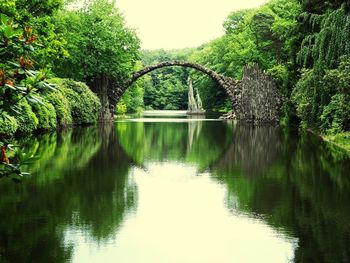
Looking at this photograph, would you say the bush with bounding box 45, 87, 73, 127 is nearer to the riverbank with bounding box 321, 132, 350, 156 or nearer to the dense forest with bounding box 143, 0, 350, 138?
the dense forest with bounding box 143, 0, 350, 138

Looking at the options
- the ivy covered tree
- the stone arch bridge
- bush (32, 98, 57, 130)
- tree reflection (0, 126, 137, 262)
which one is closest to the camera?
tree reflection (0, 126, 137, 262)

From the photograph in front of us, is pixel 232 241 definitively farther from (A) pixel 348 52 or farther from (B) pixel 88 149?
(A) pixel 348 52

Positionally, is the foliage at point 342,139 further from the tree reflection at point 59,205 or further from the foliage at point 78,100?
the foliage at point 78,100

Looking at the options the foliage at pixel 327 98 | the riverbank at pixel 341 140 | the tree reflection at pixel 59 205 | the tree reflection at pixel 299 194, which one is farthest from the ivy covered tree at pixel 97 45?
the tree reflection at pixel 59 205

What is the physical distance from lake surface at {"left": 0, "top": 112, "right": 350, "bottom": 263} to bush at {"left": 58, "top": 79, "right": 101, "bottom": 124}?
22421 millimetres

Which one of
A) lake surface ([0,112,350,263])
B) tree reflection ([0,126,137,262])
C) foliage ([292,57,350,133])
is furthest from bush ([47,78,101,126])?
tree reflection ([0,126,137,262])

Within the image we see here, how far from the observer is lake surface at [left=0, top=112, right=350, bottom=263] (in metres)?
6.85

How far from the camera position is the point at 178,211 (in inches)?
372

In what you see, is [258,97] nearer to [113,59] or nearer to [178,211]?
[113,59]

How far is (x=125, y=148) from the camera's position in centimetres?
2175

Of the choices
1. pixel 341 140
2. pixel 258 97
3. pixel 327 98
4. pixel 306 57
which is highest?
pixel 306 57

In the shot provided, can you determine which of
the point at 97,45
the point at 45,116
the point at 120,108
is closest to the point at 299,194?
the point at 45,116

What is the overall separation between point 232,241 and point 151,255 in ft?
3.93

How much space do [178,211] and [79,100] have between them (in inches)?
1239
